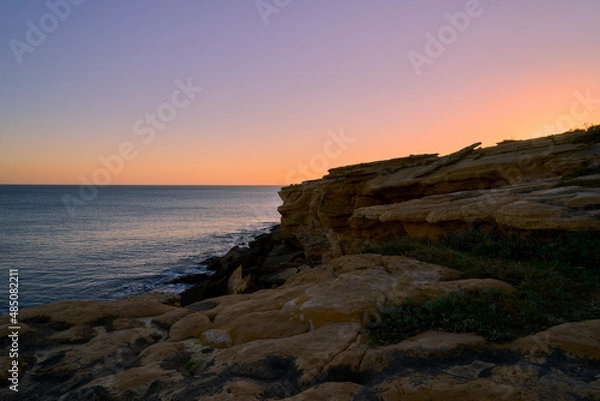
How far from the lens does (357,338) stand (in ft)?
16.7

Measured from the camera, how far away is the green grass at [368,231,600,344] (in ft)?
15.9

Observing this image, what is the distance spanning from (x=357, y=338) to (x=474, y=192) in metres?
9.10

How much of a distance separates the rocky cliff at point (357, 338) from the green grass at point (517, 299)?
0.05 meters

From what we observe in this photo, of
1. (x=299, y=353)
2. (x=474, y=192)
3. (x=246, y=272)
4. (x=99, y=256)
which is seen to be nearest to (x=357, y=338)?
(x=299, y=353)

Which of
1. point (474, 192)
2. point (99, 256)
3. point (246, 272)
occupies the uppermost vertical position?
point (474, 192)

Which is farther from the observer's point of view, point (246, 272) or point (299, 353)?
point (246, 272)

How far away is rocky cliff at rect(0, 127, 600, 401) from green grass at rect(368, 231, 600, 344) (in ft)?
0.15

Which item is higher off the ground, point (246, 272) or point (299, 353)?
point (299, 353)

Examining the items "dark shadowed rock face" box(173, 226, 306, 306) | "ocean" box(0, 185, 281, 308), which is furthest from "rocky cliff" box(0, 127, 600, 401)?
"ocean" box(0, 185, 281, 308)

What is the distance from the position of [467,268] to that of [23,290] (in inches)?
1049

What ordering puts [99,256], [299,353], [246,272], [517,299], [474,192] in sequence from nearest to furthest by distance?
[299,353] < [517,299] < [474,192] < [246,272] < [99,256]

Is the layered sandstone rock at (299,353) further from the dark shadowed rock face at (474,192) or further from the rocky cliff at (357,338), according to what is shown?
the dark shadowed rock face at (474,192)

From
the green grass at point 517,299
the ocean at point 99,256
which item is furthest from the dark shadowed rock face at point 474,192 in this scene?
the ocean at point 99,256

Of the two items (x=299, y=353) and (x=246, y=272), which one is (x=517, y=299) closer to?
(x=299, y=353)
